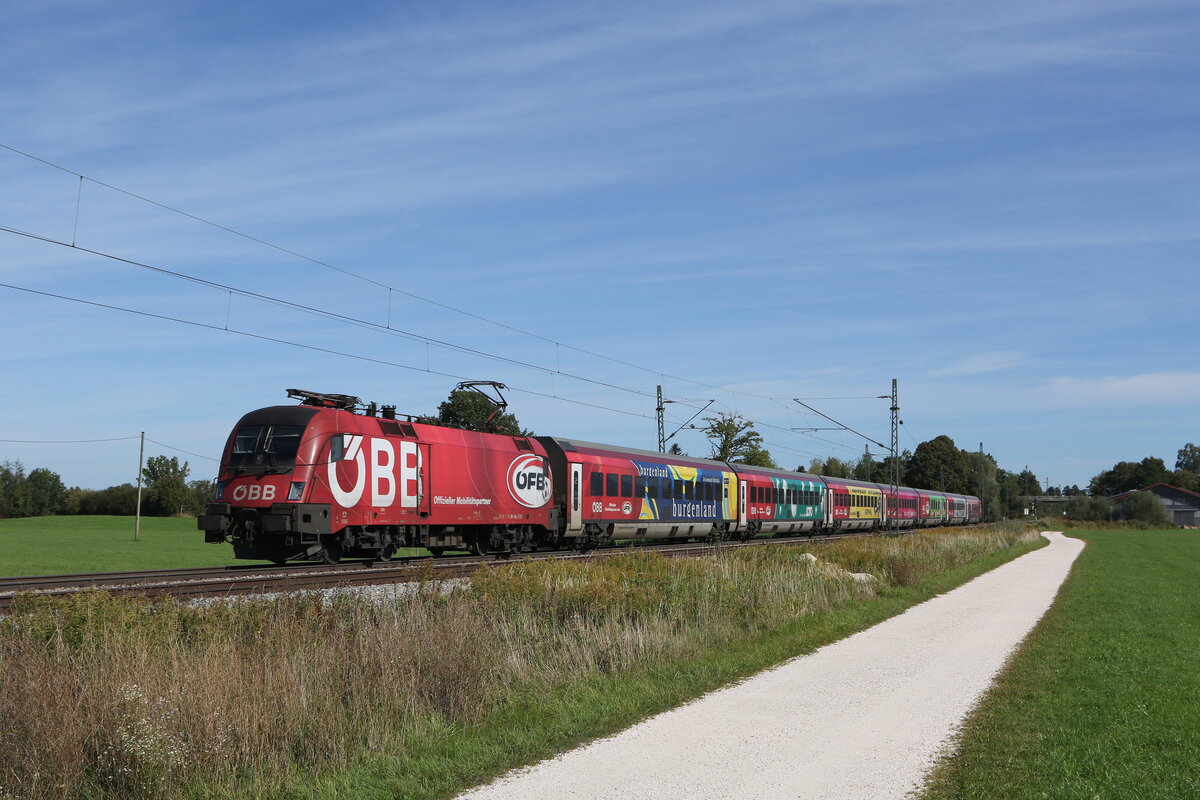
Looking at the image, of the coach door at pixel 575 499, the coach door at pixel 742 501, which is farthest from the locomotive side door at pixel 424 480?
the coach door at pixel 742 501

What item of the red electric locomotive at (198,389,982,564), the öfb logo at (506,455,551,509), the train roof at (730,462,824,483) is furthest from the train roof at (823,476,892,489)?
the öfb logo at (506,455,551,509)

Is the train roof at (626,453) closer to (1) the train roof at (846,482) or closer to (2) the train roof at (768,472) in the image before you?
(2) the train roof at (768,472)

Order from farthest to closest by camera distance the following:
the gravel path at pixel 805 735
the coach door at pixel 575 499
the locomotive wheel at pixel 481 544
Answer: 1. the coach door at pixel 575 499
2. the locomotive wheel at pixel 481 544
3. the gravel path at pixel 805 735

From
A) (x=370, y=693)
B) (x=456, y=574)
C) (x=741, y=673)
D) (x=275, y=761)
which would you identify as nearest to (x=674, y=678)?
(x=741, y=673)

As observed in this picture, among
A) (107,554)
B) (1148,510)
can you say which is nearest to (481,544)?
(107,554)

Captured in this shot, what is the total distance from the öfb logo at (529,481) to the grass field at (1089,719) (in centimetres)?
1503

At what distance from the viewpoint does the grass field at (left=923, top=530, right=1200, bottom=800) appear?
8141 mm

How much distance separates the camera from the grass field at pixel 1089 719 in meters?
8.14

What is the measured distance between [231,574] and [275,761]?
12733 mm

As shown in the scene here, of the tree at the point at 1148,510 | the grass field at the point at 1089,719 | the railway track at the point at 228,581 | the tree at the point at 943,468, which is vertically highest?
the tree at the point at 943,468

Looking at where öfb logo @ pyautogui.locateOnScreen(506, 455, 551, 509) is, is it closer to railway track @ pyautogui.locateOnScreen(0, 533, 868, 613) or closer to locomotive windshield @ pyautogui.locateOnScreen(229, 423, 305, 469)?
railway track @ pyautogui.locateOnScreen(0, 533, 868, 613)

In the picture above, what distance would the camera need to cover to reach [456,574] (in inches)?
735

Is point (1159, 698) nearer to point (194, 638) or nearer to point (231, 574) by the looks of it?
point (194, 638)

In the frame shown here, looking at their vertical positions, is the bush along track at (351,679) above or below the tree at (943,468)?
below
